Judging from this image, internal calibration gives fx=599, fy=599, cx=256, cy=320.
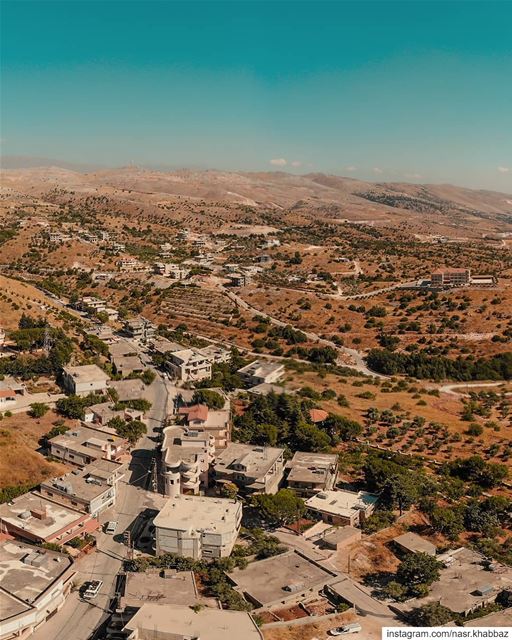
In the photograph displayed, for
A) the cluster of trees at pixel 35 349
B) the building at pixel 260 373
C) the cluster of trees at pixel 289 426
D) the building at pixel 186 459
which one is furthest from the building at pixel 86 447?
the building at pixel 260 373

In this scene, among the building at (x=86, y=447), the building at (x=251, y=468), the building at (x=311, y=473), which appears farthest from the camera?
the building at (x=86, y=447)

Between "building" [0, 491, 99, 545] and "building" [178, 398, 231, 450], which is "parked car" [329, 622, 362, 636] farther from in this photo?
"building" [178, 398, 231, 450]

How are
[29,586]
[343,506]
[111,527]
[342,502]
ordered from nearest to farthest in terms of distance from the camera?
[29,586] < [111,527] < [343,506] < [342,502]

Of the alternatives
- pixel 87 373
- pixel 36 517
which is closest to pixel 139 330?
pixel 87 373

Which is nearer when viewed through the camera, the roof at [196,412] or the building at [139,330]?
the roof at [196,412]

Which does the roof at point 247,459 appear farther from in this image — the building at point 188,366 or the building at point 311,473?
the building at point 188,366

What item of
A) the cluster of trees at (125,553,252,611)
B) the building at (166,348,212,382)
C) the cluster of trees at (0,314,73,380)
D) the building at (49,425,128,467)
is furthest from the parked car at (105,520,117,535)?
the building at (166,348,212,382)

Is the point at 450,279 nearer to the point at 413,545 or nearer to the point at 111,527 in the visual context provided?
the point at 413,545
